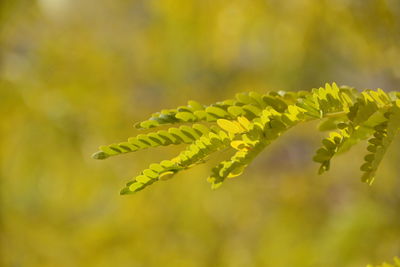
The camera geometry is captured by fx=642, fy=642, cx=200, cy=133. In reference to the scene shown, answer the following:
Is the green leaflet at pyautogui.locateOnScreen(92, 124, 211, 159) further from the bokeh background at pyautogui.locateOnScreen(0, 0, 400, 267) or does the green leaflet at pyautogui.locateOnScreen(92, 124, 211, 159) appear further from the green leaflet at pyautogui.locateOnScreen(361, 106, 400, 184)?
the bokeh background at pyautogui.locateOnScreen(0, 0, 400, 267)

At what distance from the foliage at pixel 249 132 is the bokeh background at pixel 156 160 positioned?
2.73ft

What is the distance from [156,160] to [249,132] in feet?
5.48

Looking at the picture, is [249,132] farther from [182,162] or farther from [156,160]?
[156,160]

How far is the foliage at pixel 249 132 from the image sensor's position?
0.48 meters

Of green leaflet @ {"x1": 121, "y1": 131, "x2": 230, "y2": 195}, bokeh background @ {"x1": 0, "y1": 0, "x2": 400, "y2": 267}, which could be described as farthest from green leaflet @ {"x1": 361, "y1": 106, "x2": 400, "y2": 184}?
bokeh background @ {"x1": 0, "y1": 0, "x2": 400, "y2": 267}

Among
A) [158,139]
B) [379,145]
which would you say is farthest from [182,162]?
[379,145]

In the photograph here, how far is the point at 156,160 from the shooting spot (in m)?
2.14

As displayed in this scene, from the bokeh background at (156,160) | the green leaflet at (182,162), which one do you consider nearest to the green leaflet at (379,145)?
the green leaflet at (182,162)

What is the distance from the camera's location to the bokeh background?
1.62 m

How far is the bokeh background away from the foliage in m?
0.83

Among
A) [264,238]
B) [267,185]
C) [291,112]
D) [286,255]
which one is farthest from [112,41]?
[291,112]

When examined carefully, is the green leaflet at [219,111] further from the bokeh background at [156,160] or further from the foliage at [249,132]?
the bokeh background at [156,160]

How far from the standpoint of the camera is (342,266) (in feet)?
5.19

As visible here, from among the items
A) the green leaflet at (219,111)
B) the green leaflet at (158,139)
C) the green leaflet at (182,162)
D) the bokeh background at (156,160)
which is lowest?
the green leaflet at (182,162)
